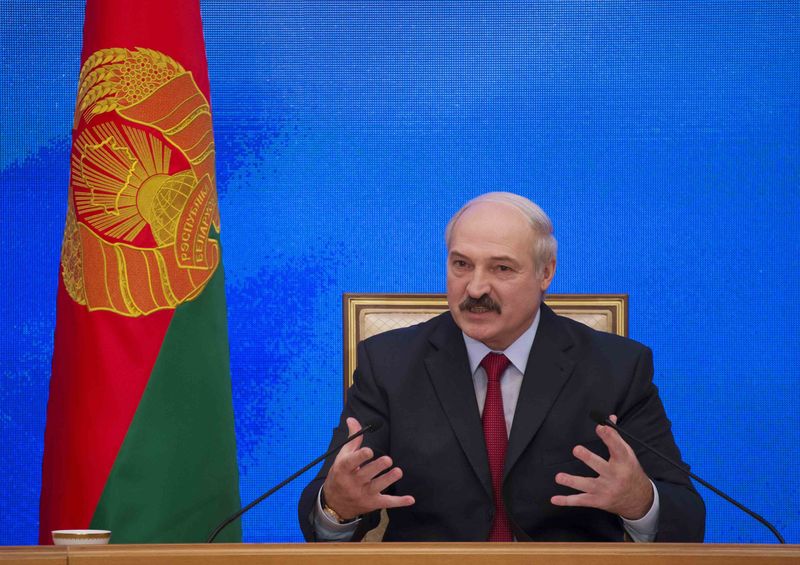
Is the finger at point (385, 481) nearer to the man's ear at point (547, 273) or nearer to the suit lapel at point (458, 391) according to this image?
the suit lapel at point (458, 391)

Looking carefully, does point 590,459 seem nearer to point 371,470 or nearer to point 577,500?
point 577,500

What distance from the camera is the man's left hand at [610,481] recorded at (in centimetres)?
177

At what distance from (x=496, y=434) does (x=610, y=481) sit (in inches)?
15.0

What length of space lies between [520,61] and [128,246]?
162 centimetres

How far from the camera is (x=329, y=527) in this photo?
1.98m

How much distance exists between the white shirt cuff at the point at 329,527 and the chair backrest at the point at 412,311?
0.77 metres

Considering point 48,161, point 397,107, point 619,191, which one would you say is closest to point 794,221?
point 619,191

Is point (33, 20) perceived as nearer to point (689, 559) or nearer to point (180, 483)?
point (180, 483)

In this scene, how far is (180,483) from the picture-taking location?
2611 millimetres

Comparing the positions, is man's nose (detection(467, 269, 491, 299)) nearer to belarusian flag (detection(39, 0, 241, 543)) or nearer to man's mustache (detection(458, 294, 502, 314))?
man's mustache (detection(458, 294, 502, 314))

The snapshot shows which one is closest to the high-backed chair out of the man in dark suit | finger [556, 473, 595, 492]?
the man in dark suit

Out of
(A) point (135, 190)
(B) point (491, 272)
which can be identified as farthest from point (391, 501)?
(A) point (135, 190)

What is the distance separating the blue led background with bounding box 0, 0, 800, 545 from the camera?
135 inches

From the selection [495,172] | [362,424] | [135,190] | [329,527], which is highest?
[495,172]
